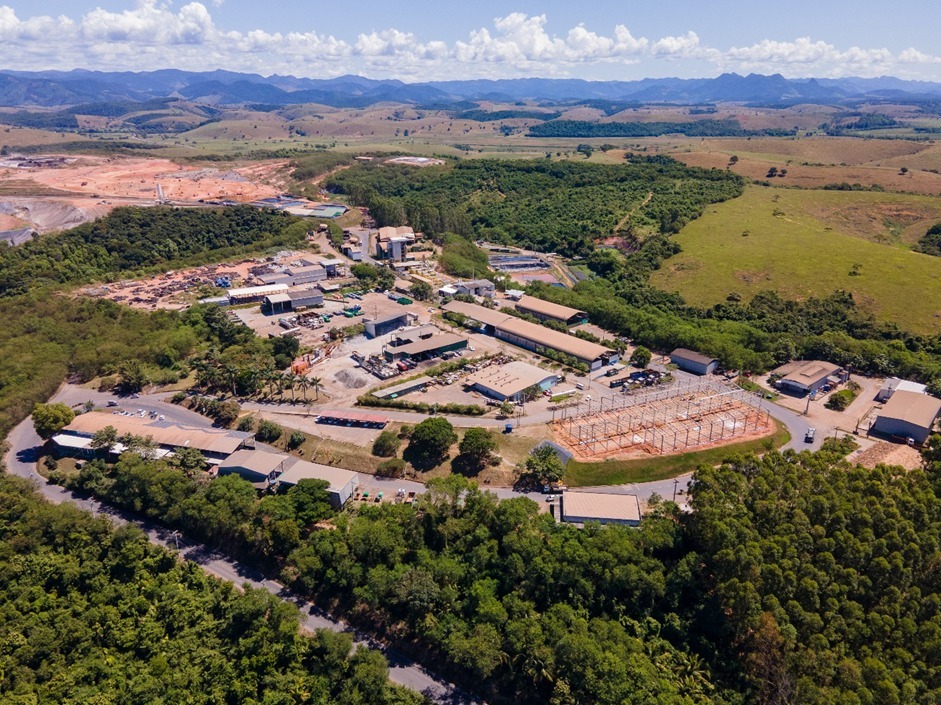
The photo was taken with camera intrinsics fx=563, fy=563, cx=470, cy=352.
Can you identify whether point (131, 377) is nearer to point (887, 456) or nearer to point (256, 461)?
point (256, 461)

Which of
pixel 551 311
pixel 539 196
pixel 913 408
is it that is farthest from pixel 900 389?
pixel 539 196

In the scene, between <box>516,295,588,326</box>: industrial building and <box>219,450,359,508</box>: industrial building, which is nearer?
<box>219,450,359,508</box>: industrial building

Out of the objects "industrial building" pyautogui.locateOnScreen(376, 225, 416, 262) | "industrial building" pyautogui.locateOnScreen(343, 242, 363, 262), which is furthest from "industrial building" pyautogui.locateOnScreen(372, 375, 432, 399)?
"industrial building" pyautogui.locateOnScreen(343, 242, 363, 262)

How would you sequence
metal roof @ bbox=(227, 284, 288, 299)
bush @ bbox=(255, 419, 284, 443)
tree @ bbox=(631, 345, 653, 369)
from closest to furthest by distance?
bush @ bbox=(255, 419, 284, 443) < tree @ bbox=(631, 345, 653, 369) < metal roof @ bbox=(227, 284, 288, 299)

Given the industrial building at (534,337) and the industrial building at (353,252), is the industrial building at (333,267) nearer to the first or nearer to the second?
the industrial building at (353,252)

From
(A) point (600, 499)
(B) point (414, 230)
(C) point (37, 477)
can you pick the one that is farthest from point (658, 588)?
(B) point (414, 230)

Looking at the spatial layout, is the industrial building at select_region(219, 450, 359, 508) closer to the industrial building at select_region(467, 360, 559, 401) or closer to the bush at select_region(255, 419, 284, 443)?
the bush at select_region(255, 419, 284, 443)

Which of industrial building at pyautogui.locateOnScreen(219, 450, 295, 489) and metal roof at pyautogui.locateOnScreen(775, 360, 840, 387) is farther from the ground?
metal roof at pyautogui.locateOnScreen(775, 360, 840, 387)
